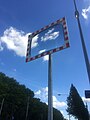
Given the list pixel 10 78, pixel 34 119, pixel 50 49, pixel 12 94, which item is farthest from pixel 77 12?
pixel 34 119

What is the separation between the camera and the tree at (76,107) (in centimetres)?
6106

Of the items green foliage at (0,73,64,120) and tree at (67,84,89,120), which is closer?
green foliage at (0,73,64,120)

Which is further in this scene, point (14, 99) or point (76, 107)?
point (76, 107)

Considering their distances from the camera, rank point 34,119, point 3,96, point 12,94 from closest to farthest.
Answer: point 3,96, point 12,94, point 34,119

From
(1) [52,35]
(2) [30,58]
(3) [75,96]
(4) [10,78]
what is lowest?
(2) [30,58]

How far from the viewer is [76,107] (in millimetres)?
63000

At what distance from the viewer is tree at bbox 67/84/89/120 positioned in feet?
200

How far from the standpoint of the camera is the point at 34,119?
7756cm

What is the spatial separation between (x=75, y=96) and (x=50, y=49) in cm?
6044

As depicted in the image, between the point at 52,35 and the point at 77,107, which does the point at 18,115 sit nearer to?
the point at 77,107

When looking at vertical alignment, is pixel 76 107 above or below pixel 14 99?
below

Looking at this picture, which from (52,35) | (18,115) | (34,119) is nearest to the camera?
(52,35)

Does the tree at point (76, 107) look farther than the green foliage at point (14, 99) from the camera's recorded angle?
Yes

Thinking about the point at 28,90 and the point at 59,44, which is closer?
the point at 59,44
